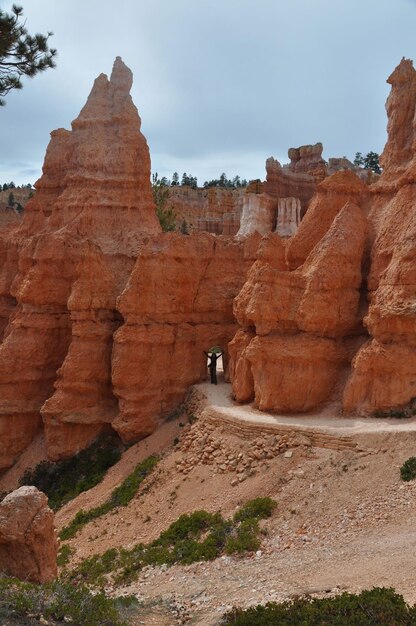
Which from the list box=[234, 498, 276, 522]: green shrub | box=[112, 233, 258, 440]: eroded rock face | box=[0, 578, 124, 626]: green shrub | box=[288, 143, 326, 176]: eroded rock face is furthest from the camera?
box=[288, 143, 326, 176]: eroded rock face

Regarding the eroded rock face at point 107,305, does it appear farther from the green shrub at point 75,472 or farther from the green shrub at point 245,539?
the green shrub at point 245,539

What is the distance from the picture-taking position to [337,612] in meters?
10.4

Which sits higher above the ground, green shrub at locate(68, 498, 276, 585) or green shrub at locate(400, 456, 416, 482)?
green shrub at locate(400, 456, 416, 482)

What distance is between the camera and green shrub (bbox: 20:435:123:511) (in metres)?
22.8

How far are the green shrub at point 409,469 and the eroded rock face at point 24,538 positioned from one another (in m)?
8.29

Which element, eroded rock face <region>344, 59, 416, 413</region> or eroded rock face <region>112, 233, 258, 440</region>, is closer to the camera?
eroded rock face <region>344, 59, 416, 413</region>

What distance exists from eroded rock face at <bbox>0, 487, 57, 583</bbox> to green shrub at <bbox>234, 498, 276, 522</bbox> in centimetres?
508

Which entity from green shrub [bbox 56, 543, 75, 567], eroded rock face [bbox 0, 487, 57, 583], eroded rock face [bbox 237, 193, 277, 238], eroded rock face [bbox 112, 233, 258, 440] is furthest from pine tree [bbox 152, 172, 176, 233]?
eroded rock face [bbox 0, 487, 57, 583]

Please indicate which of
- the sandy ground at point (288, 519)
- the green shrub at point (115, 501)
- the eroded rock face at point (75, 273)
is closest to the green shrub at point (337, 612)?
the sandy ground at point (288, 519)

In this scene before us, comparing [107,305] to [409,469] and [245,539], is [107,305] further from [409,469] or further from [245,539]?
[409,469]

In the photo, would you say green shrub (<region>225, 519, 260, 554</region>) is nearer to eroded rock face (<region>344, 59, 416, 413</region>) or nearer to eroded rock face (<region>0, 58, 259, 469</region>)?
eroded rock face (<region>344, 59, 416, 413</region>)

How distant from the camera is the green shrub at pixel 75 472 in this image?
896 inches

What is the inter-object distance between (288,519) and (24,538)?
634 cm

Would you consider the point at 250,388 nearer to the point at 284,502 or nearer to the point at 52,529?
the point at 284,502
